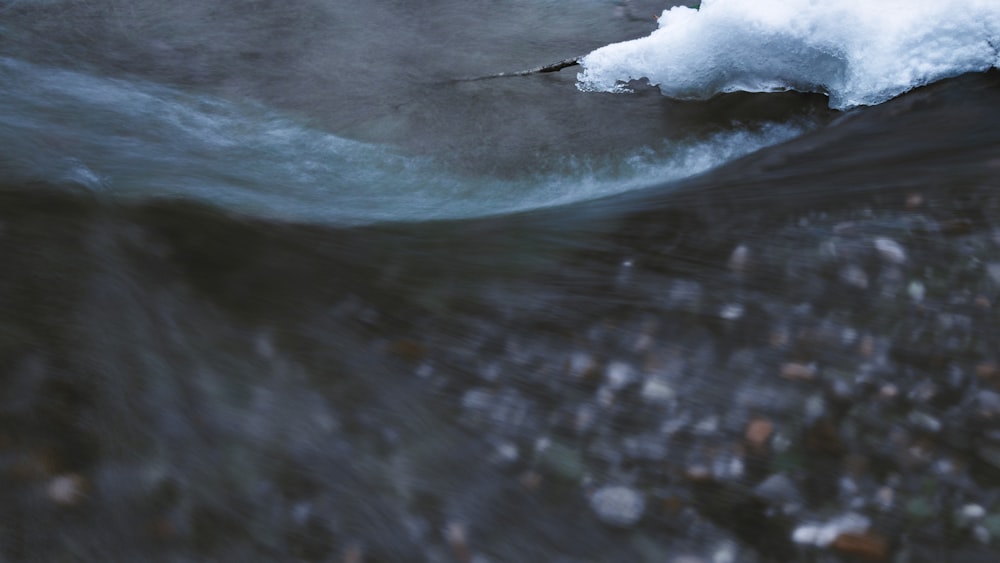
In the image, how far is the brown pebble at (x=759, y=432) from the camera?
1.99m

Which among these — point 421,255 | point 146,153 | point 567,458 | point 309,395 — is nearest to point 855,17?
point 421,255

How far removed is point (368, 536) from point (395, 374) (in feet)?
1.55

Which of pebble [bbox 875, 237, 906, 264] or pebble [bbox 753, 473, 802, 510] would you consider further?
pebble [bbox 875, 237, 906, 264]

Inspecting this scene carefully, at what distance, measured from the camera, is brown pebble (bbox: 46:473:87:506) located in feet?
6.06

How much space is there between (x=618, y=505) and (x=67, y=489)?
1.30 meters

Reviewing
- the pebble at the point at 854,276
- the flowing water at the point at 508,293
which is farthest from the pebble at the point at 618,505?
the pebble at the point at 854,276

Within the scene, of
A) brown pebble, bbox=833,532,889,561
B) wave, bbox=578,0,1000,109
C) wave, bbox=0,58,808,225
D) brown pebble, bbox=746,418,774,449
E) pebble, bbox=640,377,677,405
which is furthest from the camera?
wave, bbox=578,0,1000,109

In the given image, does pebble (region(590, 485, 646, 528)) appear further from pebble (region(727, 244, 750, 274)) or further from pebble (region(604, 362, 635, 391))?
pebble (region(727, 244, 750, 274))

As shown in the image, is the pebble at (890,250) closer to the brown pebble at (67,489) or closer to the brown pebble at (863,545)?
the brown pebble at (863,545)

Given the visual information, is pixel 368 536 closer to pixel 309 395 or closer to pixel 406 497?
pixel 406 497

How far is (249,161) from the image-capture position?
3008 mm

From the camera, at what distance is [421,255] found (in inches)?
102

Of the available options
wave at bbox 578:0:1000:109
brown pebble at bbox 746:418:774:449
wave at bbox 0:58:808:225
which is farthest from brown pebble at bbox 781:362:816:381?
wave at bbox 578:0:1000:109

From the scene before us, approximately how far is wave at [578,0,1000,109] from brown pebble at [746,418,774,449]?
1.75 m
